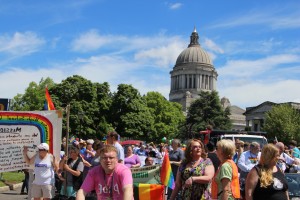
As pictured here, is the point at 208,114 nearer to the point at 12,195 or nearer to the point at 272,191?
the point at 12,195

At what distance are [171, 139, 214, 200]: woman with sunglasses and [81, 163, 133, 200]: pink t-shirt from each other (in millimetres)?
1551

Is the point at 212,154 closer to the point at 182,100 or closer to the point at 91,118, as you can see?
the point at 91,118

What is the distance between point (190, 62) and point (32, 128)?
150403 millimetres

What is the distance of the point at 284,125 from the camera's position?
7862cm

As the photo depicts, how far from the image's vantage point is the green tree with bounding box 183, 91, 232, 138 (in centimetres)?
8394

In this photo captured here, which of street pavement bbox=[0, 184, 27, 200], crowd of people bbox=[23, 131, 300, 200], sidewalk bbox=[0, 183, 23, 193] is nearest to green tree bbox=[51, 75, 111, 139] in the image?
sidewalk bbox=[0, 183, 23, 193]

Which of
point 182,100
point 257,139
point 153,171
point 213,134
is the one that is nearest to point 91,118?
point 213,134

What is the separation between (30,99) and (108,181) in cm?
6696

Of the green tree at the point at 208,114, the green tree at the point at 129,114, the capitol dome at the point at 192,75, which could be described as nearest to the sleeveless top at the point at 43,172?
the green tree at the point at 129,114

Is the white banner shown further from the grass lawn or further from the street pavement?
the grass lawn

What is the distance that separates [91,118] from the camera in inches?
2309

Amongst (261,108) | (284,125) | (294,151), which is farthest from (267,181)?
(261,108)

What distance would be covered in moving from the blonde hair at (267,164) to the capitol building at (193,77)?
14560cm

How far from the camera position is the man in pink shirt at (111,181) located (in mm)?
4709
